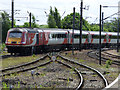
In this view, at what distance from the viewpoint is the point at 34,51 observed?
29.6 m

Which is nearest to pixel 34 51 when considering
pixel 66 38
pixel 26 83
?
pixel 66 38

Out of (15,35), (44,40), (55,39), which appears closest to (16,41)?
(15,35)

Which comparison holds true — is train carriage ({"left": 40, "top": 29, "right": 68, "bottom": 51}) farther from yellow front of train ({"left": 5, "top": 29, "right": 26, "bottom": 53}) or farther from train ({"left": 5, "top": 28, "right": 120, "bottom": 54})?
yellow front of train ({"left": 5, "top": 29, "right": 26, "bottom": 53})

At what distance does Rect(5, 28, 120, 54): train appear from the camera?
26.1m

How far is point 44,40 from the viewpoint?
32219 millimetres

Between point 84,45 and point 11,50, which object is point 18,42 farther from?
point 84,45

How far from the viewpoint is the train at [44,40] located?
1026 inches

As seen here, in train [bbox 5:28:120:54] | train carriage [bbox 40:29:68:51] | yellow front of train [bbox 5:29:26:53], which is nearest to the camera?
yellow front of train [bbox 5:29:26:53]

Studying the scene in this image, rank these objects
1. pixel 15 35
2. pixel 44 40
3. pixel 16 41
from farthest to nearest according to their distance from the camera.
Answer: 1. pixel 44 40
2. pixel 15 35
3. pixel 16 41

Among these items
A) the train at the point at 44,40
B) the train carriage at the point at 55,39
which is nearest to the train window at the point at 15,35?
the train at the point at 44,40

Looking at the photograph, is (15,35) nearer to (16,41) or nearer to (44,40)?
(16,41)

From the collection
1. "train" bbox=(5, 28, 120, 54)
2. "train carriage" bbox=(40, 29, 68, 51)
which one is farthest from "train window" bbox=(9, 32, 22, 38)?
"train carriage" bbox=(40, 29, 68, 51)

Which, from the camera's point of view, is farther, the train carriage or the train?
the train carriage

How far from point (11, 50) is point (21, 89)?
55.3 feet
